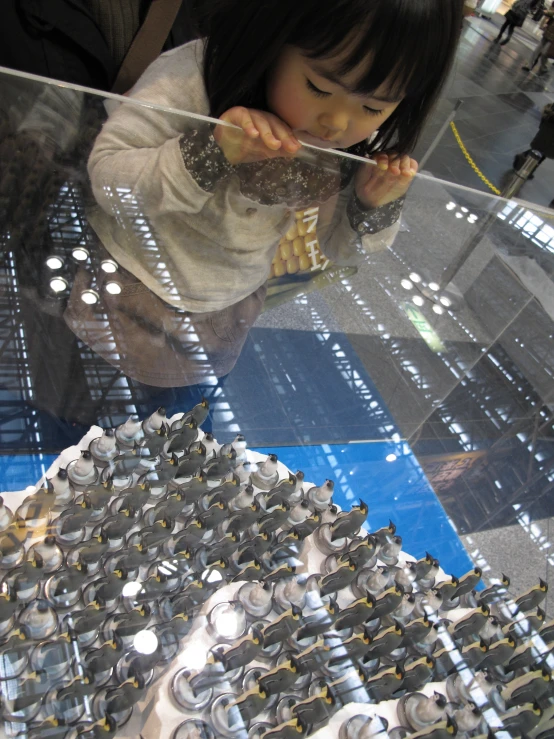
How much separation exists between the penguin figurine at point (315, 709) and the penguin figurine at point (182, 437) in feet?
1.43

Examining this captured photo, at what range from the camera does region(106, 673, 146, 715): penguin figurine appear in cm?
71

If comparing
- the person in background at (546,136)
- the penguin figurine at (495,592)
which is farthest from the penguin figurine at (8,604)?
the person in background at (546,136)

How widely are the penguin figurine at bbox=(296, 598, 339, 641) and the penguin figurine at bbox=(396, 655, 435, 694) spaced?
0.43 ft

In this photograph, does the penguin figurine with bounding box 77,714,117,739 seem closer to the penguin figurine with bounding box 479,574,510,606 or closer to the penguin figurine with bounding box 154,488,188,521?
the penguin figurine with bounding box 154,488,188,521

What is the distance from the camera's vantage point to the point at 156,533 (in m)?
0.89

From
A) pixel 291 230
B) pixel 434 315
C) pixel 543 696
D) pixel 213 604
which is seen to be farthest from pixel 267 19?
pixel 543 696

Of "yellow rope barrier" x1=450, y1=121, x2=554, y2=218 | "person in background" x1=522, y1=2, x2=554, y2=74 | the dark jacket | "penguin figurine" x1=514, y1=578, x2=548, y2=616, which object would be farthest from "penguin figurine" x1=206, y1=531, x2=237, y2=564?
"person in background" x1=522, y1=2, x2=554, y2=74

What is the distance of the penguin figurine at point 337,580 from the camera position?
960 millimetres

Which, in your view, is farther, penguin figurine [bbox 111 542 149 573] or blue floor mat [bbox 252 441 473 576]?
blue floor mat [bbox 252 441 473 576]

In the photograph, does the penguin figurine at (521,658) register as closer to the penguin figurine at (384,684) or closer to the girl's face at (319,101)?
the penguin figurine at (384,684)

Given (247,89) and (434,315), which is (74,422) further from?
(434,315)

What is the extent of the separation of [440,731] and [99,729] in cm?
45

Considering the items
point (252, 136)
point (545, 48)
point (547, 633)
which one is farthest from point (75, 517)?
point (545, 48)

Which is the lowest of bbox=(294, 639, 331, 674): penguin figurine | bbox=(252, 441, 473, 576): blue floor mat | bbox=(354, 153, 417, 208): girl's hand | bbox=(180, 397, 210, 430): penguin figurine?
bbox=(252, 441, 473, 576): blue floor mat
